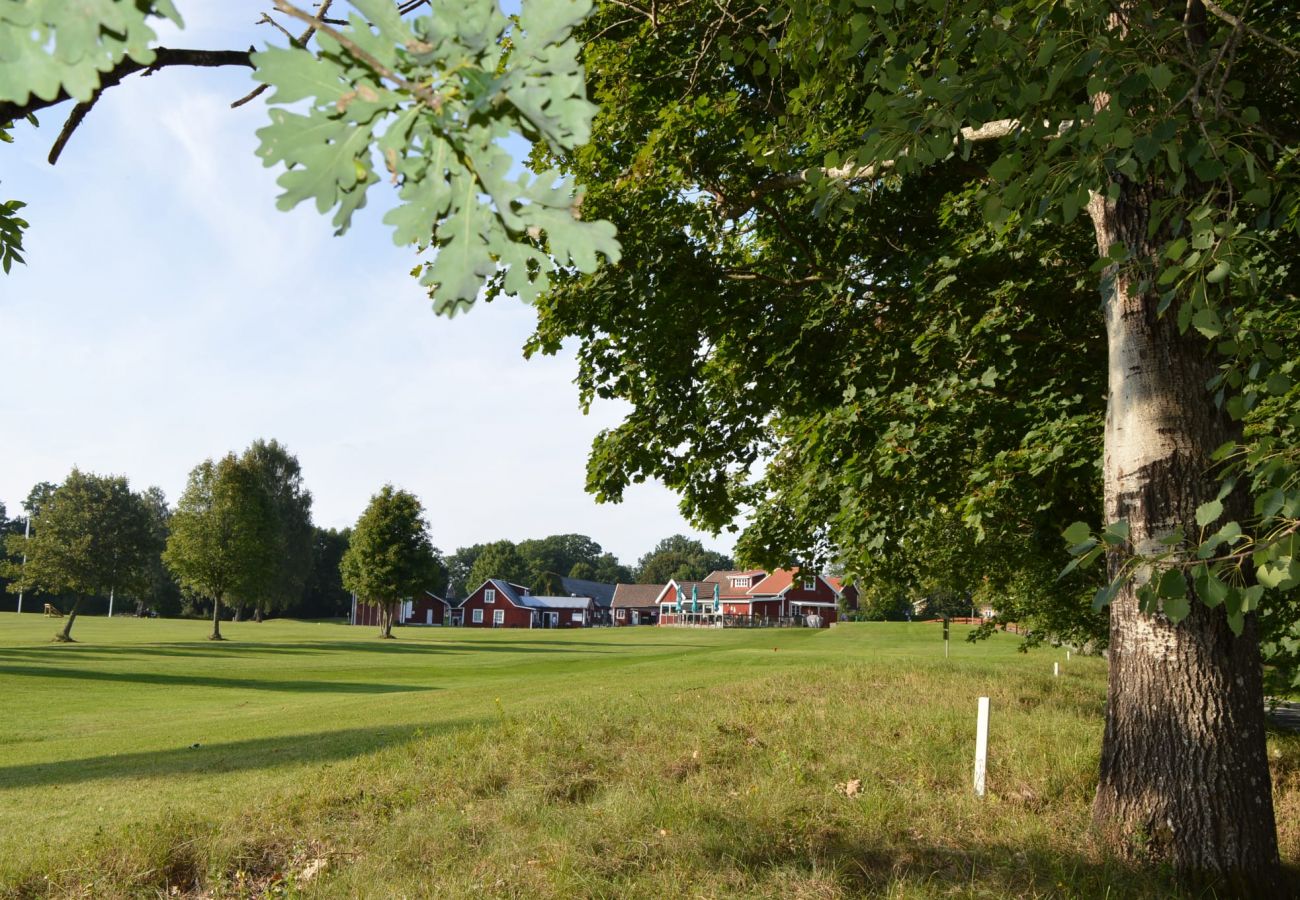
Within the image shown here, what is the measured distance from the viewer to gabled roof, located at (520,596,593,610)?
112500 mm

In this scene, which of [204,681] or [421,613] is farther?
[421,613]

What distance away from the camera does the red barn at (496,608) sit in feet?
361

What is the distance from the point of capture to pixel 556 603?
116 meters

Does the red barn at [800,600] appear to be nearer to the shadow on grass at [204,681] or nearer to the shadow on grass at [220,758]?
the shadow on grass at [204,681]

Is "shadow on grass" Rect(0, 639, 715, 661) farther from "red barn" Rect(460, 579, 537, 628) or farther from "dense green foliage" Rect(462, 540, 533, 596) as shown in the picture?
"dense green foliage" Rect(462, 540, 533, 596)

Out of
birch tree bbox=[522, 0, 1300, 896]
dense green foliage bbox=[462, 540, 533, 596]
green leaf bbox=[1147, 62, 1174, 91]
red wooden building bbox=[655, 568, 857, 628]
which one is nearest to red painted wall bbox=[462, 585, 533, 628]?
red wooden building bbox=[655, 568, 857, 628]

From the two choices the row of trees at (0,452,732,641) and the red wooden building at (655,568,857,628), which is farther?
the red wooden building at (655,568,857,628)

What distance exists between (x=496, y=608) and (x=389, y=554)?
54.4 m

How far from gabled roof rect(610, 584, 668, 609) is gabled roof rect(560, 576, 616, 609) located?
357 cm

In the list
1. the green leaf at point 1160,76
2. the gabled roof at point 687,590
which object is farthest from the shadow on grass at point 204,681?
the gabled roof at point 687,590

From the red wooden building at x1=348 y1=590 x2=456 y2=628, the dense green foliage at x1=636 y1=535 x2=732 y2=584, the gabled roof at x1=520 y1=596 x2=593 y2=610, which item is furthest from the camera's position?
the dense green foliage at x1=636 y1=535 x2=732 y2=584

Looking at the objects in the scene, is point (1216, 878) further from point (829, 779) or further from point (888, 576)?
point (888, 576)

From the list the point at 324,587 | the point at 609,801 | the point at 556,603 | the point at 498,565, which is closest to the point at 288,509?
the point at 324,587

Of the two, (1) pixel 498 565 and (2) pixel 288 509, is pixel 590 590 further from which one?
(2) pixel 288 509
